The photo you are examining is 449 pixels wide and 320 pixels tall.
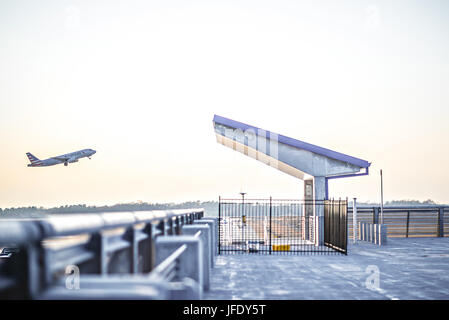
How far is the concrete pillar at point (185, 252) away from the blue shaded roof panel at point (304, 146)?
564 inches

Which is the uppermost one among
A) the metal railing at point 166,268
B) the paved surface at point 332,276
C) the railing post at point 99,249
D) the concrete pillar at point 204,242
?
the railing post at point 99,249

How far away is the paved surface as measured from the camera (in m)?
9.39

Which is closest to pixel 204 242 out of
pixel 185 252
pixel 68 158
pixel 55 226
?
pixel 185 252

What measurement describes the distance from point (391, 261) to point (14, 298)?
15310mm

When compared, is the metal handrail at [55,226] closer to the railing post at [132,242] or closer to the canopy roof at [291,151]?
the railing post at [132,242]

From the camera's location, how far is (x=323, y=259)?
52.4 ft

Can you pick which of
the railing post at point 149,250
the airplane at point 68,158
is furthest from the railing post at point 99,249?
the airplane at point 68,158

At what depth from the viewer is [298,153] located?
21.1 meters

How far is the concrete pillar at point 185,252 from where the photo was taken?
6191mm

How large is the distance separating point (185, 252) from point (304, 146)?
49.9 feet

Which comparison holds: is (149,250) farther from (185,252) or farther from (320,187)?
(320,187)

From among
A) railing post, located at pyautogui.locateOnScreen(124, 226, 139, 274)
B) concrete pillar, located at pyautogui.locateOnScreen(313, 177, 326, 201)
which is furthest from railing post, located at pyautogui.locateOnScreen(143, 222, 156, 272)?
concrete pillar, located at pyautogui.locateOnScreen(313, 177, 326, 201)

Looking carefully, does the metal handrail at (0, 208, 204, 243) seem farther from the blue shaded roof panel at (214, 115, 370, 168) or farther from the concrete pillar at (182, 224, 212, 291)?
the blue shaded roof panel at (214, 115, 370, 168)
